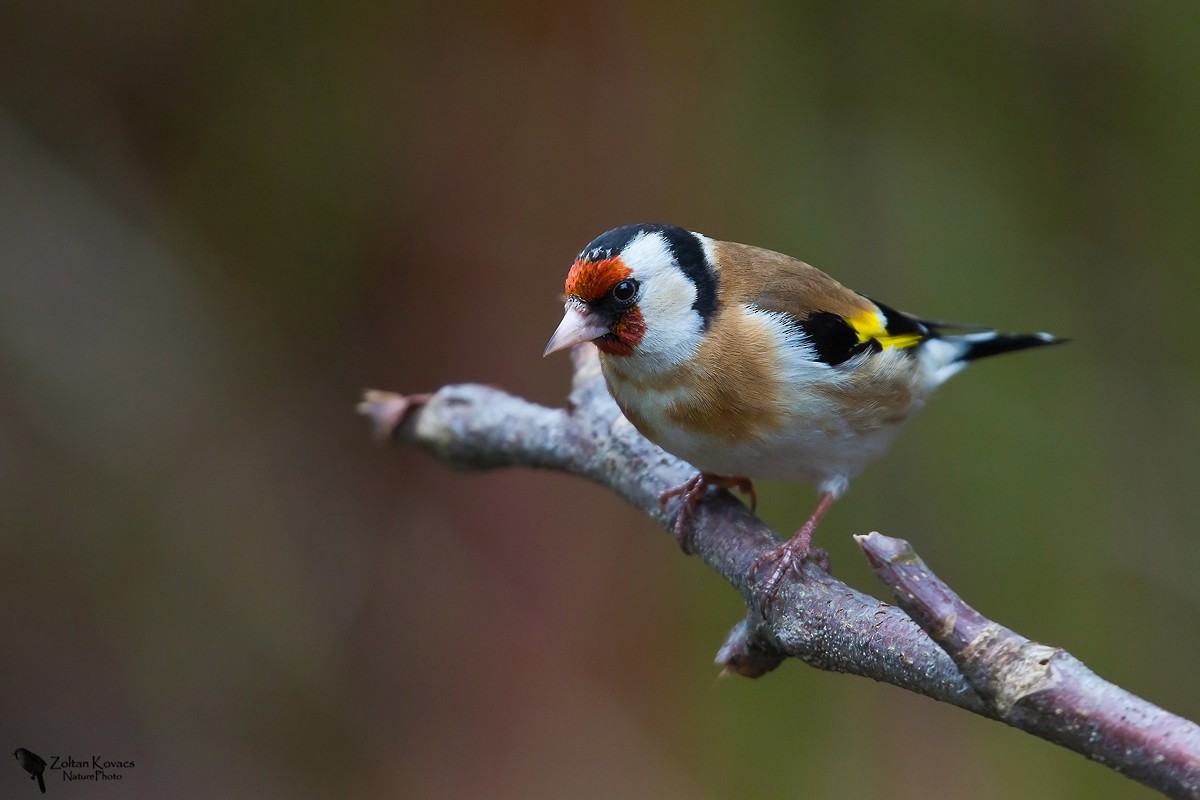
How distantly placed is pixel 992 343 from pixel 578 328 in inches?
51.7

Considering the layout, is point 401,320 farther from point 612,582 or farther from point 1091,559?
point 1091,559

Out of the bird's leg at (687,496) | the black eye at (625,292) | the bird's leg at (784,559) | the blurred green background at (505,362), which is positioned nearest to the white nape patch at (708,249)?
the black eye at (625,292)

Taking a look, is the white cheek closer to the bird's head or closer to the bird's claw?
the bird's head

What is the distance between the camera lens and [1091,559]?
361 centimetres

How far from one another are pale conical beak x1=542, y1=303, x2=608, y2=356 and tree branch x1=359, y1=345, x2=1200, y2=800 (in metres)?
0.40

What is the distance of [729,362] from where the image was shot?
2264mm

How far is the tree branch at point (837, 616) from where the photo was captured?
1.18 m

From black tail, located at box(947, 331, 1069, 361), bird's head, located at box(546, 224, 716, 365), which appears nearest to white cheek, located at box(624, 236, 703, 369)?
bird's head, located at box(546, 224, 716, 365)

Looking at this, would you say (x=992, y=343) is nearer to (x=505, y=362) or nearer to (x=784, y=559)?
(x=784, y=559)

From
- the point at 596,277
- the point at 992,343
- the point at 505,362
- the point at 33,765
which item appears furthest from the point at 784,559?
the point at 33,765

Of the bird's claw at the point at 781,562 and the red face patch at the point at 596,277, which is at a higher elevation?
the red face patch at the point at 596,277

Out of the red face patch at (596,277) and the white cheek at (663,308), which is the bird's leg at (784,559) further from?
the red face patch at (596,277)

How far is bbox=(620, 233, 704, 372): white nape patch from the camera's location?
2.29 meters

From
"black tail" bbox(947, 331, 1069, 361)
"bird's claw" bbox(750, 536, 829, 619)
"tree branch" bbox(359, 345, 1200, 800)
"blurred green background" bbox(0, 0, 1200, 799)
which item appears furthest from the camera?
"blurred green background" bbox(0, 0, 1200, 799)
